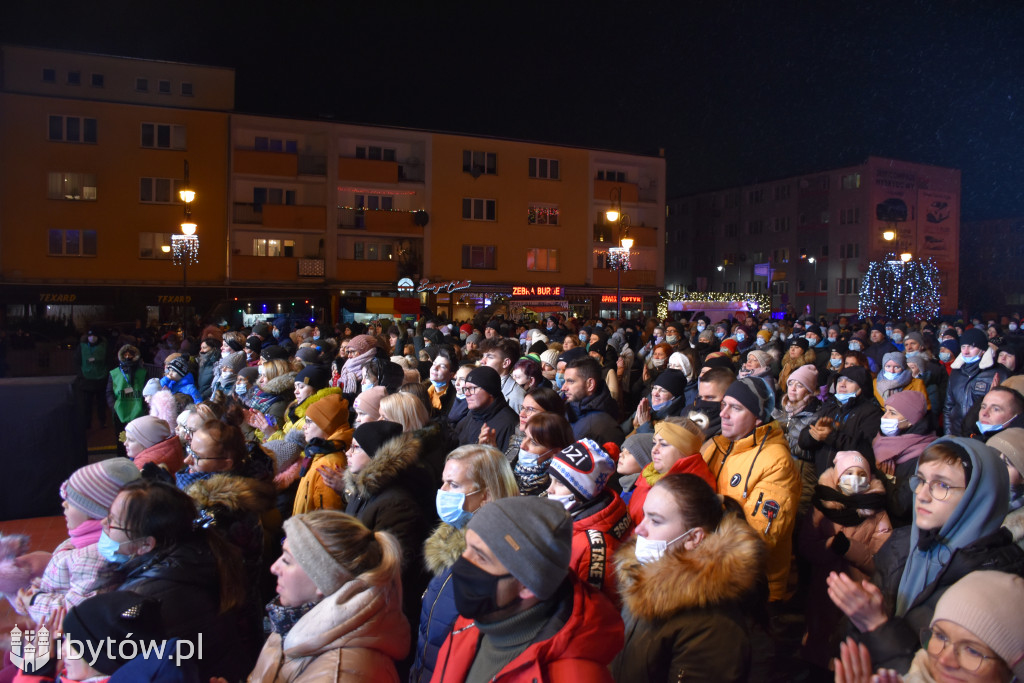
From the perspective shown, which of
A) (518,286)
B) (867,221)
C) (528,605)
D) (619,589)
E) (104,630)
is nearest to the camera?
(528,605)

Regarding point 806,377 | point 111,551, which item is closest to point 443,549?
point 111,551

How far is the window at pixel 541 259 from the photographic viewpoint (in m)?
35.8

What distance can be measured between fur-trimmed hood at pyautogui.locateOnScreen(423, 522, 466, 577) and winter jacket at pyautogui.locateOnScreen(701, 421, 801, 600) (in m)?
1.70

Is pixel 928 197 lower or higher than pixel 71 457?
higher

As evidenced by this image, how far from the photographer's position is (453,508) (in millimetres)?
3518

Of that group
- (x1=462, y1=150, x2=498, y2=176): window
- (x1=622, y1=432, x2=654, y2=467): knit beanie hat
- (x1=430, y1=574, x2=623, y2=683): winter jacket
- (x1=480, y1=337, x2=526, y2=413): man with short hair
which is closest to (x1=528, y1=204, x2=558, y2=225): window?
(x1=462, y1=150, x2=498, y2=176): window

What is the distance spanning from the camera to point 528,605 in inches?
90.4

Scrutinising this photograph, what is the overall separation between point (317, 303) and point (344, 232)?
356 centimetres

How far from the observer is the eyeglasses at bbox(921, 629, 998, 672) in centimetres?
211

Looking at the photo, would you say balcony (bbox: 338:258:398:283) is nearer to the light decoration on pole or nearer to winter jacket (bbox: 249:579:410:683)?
the light decoration on pole

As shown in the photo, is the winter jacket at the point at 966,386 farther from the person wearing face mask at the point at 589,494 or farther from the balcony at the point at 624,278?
the balcony at the point at 624,278

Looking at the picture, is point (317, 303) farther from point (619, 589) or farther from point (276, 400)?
point (619, 589)

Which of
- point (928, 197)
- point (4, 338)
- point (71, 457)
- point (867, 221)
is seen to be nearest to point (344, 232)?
point (4, 338)

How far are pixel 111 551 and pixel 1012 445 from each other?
4.55 meters
